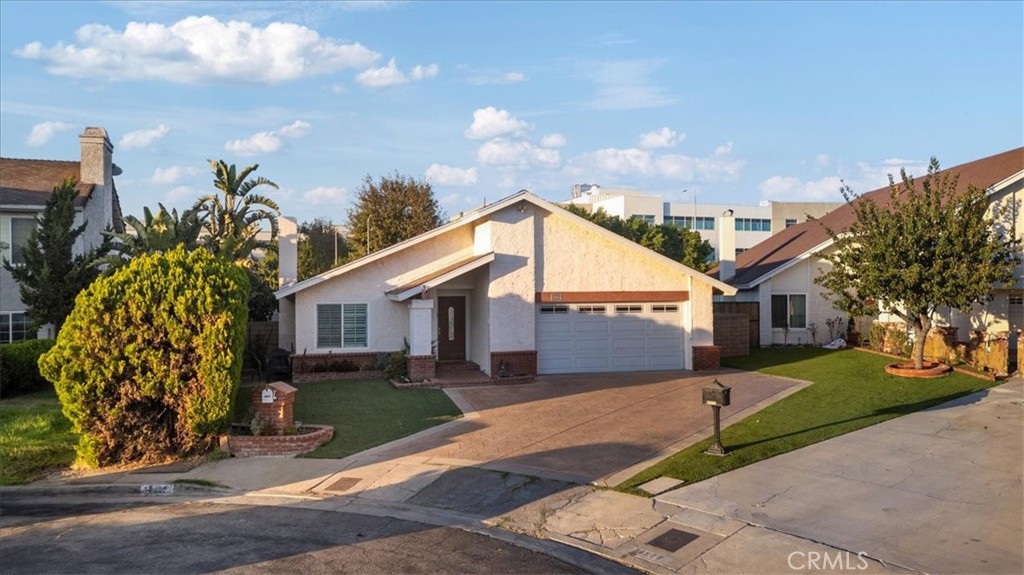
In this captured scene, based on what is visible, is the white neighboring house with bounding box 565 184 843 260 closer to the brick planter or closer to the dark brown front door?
the dark brown front door

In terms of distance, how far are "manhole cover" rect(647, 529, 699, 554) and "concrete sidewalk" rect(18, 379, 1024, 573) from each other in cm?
2

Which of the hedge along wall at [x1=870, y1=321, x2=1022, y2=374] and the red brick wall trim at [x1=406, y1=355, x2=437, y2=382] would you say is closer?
the hedge along wall at [x1=870, y1=321, x2=1022, y2=374]

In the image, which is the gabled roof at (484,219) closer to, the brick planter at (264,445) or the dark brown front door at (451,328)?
the dark brown front door at (451,328)

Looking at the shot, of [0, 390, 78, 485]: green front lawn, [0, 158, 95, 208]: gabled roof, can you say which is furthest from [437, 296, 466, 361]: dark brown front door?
[0, 158, 95, 208]: gabled roof

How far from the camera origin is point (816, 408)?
14812 mm

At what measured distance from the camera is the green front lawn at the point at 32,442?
1177 cm

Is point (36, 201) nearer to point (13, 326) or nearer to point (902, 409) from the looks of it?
point (13, 326)

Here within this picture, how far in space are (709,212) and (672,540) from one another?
244 ft

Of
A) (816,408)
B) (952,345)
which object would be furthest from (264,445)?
(952,345)

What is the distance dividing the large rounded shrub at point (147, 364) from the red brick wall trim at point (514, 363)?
860cm

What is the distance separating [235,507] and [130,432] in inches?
133

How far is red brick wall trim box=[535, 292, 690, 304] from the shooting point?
20.8 m

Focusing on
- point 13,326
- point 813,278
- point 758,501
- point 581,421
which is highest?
point 813,278

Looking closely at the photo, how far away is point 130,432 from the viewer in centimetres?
1211
